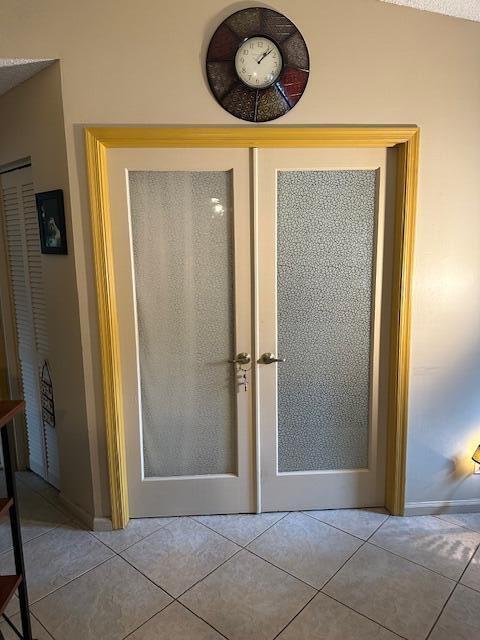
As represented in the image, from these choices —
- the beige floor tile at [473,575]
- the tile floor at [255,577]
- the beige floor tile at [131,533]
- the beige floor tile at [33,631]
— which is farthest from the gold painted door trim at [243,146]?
the beige floor tile at [33,631]

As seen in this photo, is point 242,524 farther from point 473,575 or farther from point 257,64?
point 257,64

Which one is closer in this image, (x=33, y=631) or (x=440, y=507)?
(x=33, y=631)

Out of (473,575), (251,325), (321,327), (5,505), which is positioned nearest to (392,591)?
(473,575)

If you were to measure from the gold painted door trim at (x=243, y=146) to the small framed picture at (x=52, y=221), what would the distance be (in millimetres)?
180

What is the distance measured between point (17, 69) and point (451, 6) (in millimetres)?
2010

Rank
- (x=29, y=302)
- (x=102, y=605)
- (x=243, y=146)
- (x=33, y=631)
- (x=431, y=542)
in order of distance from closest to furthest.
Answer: (x=33, y=631)
(x=102, y=605)
(x=243, y=146)
(x=431, y=542)
(x=29, y=302)

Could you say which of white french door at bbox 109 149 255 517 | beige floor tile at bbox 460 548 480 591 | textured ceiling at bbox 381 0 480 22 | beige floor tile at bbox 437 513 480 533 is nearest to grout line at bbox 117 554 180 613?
white french door at bbox 109 149 255 517

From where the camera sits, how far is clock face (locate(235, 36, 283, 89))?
2037 millimetres

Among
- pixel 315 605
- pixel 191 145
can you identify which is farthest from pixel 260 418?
pixel 191 145

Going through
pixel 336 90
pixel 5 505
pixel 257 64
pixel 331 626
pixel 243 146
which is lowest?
pixel 331 626

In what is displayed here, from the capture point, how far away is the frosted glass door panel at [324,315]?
2270 millimetres

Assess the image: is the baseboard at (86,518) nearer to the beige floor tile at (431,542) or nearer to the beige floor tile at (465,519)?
the beige floor tile at (431,542)

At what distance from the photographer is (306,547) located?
2.26 meters

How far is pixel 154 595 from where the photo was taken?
6.46 feet
